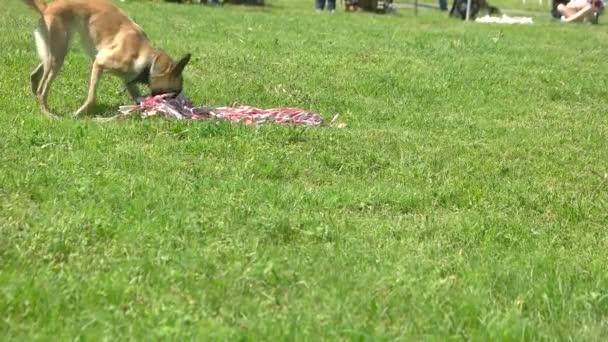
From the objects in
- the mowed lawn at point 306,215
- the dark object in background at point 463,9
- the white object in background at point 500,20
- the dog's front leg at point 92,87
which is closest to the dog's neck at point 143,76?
the dog's front leg at point 92,87

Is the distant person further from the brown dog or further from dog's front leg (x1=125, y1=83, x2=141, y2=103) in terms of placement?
the brown dog

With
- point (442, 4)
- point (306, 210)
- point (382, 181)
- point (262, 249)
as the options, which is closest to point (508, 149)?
point (382, 181)

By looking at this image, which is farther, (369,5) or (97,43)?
(369,5)

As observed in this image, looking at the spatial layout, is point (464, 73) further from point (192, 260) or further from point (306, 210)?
point (192, 260)

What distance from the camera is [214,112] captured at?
8070mm

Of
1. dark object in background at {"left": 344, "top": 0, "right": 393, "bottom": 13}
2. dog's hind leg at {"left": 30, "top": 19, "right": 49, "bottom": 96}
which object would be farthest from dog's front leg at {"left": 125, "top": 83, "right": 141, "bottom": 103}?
dark object in background at {"left": 344, "top": 0, "right": 393, "bottom": 13}

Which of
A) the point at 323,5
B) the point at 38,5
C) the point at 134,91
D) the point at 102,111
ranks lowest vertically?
the point at 323,5

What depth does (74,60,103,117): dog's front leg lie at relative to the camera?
25.4 ft

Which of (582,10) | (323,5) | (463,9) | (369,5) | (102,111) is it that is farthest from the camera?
(369,5)

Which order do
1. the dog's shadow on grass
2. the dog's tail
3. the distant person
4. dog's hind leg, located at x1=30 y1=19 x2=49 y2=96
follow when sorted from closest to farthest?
the dog's tail < dog's hind leg, located at x1=30 y1=19 x2=49 y2=96 < the dog's shadow on grass < the distant person

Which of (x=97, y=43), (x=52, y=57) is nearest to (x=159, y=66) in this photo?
(x=97, y=43)

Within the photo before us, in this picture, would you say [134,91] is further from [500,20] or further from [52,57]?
[500,20]

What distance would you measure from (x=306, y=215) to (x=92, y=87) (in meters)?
3.40

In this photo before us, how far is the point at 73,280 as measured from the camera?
3.81 m
